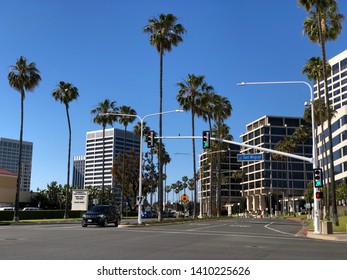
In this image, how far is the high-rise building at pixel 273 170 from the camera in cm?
15400

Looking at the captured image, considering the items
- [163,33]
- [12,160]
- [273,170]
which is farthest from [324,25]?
[12,160]

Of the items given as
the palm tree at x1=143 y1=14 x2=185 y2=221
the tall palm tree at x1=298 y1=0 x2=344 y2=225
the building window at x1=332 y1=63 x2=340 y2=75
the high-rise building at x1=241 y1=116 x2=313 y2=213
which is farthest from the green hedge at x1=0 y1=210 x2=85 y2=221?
the building window at x1=332 y1=63 x2=340 y2=75

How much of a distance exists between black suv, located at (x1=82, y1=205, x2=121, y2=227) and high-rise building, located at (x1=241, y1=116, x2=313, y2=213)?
11805 cm

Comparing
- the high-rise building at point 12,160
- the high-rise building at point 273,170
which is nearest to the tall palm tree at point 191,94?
the high-rise building at point 273,170

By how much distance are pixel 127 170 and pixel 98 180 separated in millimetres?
65171

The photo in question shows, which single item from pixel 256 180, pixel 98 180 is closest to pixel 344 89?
pixel 256 180

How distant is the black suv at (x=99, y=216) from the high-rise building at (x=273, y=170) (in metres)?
118

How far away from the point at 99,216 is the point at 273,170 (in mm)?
128378

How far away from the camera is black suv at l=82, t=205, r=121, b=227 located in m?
33.5

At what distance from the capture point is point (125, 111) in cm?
7381

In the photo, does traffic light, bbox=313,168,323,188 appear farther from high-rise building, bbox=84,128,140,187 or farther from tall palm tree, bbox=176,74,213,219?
high-rise building, bbox=84,128,140,187

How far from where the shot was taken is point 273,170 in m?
155

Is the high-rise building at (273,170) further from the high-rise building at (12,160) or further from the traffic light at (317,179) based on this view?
the traffic light at (317,179)

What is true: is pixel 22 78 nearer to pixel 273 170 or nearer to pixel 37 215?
pixel 37 215
